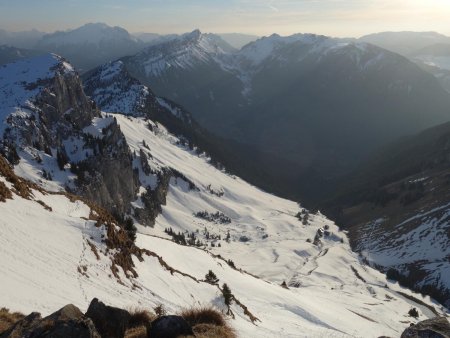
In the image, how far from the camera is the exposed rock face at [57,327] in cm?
Answer: 1373

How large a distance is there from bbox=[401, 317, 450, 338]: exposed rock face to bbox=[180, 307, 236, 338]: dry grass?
27.7 ft

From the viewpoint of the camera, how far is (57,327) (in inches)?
541

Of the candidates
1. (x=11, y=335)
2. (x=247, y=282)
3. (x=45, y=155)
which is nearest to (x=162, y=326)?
(x=11, y=335)

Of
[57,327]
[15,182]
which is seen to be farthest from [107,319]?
[15,182]

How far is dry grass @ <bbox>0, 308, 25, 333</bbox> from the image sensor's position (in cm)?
1708

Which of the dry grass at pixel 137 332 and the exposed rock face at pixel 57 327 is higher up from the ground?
the exposed rock face at pixel 57 327

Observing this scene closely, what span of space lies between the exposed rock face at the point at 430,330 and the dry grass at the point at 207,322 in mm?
8433

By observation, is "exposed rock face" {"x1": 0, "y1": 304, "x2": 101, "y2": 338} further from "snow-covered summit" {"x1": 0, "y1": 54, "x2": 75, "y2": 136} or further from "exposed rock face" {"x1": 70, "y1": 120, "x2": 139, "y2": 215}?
"snow-covered summit" {"x1": 0, "y1": 54, "x2": 75, "y2": 136}

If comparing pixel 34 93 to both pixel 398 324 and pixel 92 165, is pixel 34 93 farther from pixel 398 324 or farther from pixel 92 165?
pixel 398 324

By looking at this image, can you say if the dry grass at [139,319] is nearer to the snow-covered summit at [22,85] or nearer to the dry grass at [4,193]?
the dry grass at [4,193]

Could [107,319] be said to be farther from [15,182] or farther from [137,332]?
[15,182]

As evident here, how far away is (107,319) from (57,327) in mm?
3816

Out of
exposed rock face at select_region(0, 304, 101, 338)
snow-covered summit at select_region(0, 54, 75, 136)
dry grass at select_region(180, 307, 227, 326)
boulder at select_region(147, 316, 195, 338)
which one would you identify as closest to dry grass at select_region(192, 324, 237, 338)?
dry grass at select_region(180, 307, 227, 326)

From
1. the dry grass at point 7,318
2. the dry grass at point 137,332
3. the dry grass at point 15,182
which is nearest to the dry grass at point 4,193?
the dry grass at point 15,182
